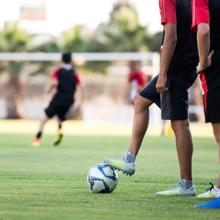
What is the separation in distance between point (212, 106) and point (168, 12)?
4.25 ft

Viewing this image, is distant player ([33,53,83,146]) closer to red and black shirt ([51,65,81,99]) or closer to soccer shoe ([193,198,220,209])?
red and black shirt ([51,65,81,99])

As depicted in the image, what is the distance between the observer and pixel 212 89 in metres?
8.40

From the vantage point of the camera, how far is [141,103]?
9.76 meters

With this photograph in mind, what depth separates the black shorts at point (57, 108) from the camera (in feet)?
76.8

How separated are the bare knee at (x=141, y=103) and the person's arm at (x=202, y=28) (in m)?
1.48

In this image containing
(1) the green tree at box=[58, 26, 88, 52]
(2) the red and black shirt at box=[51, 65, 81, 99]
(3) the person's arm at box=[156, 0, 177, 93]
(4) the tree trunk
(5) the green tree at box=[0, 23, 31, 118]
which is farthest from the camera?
(1) the green tree at box=[58, 26, 88, 52]

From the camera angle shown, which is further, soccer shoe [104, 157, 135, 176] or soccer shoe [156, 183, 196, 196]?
soccer shoe [104, 157, 135, 176]

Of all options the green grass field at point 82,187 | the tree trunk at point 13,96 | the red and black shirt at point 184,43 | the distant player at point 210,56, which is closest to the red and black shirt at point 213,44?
the distant player at point 210,56

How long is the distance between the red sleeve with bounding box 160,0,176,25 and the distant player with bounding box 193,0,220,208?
2.37ft

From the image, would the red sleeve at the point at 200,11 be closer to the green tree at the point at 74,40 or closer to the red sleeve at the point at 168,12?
the red sleeve at the point at 168,12

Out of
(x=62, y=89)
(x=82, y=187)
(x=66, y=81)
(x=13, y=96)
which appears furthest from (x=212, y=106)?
(x=13, y=96)

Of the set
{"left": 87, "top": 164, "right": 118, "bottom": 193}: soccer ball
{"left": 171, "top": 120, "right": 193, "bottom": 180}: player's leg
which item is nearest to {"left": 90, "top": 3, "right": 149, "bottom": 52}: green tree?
{"left": 87, "top": 164, "right": 118, "bottom": 193}: soccer ball

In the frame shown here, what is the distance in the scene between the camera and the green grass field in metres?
7.76

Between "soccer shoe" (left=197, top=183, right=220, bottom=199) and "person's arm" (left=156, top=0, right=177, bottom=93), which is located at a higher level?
"person's arm" (left=156, top=0, right=177, bottom=93)
